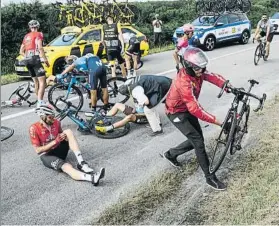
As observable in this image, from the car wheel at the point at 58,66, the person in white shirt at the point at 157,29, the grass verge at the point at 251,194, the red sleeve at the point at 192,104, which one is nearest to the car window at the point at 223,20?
the person in white shirt at the point at 157,29

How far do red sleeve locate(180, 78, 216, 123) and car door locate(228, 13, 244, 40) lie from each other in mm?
16719

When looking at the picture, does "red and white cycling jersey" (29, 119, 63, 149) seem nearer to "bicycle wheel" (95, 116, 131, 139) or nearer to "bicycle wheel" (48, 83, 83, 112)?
"bicycle wheel" (95, 116, 131, 139)

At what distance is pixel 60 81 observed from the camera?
28.8 feet

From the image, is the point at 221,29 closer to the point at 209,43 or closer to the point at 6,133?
the point at 209,43

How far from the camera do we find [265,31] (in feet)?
51.4

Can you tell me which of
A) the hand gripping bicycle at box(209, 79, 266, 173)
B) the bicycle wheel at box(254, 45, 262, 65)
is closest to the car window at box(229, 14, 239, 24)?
the bicycle wheel at box(254, 45, 262, 65)

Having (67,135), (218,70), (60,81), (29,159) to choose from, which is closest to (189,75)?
(67,135)

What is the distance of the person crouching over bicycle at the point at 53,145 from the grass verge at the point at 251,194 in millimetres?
1838

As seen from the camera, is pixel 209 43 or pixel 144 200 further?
pixel 209 43

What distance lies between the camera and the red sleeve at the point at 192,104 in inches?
205

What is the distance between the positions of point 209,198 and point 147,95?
8.98 feet

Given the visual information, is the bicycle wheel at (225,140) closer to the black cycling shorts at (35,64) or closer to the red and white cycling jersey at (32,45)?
the black cycling shorts at (35,64)

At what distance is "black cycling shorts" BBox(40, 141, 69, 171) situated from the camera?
6102 mm

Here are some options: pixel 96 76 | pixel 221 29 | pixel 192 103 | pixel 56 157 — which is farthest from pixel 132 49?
pixel 221 29
